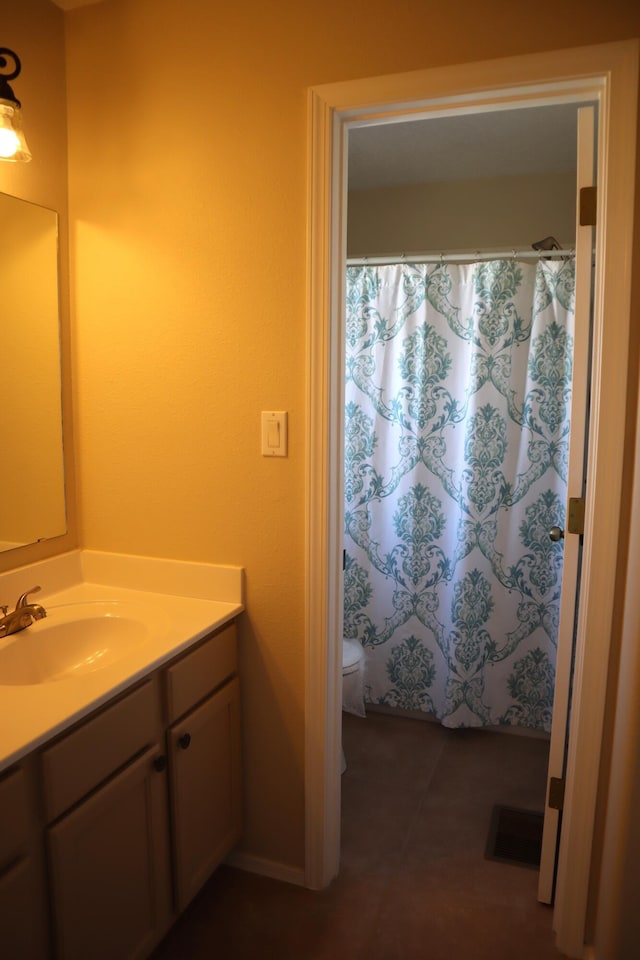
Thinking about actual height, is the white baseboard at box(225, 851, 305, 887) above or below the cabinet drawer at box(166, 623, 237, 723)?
below

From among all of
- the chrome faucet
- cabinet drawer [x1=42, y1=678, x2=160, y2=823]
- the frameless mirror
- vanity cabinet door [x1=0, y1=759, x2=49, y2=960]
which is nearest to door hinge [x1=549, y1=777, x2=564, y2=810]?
cabinet drawer [x1=42, y1=678, x2=160, y2=823]

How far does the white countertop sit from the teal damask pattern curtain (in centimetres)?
114

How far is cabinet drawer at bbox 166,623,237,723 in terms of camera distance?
161 cm

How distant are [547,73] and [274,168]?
2.22 feet

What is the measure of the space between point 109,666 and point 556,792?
1238 millimetres

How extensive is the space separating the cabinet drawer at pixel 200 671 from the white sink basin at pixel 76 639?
10 cm

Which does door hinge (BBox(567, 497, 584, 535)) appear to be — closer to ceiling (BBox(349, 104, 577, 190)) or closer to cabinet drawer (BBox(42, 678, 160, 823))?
cabinet drawer (BBox(42, 678, 160, 823))

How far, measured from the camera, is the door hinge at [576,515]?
1692 mm

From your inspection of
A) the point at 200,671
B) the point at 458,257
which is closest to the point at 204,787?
Result: the point at 200,671

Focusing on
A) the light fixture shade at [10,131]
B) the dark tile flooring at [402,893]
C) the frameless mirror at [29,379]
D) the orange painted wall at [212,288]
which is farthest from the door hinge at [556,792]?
the light fixture shade at [10,131]

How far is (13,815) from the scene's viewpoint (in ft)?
3.89

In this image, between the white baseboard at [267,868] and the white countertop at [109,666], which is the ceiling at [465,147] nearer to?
the white countertop at [109,666]

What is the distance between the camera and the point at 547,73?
150cm

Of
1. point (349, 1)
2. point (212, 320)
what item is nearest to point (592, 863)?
point (212, 320)
